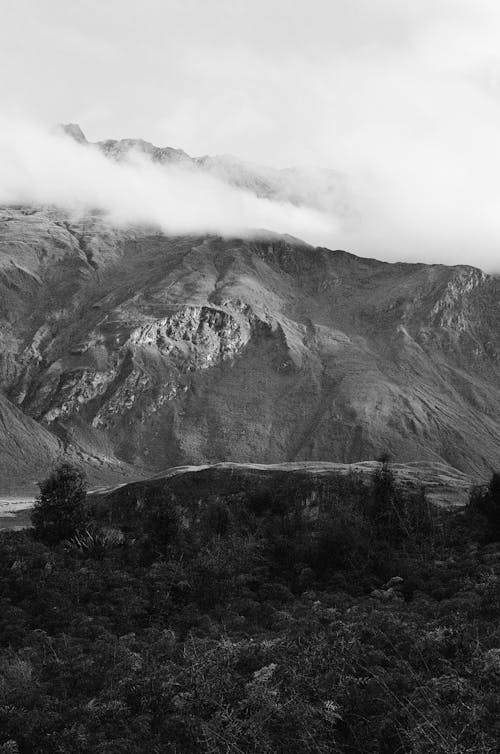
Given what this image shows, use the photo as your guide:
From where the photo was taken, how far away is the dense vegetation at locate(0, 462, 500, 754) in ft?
46.2

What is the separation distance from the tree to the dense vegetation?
1.36 feet

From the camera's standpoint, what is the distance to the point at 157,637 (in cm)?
2639

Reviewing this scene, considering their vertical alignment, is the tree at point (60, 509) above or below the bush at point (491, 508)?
below

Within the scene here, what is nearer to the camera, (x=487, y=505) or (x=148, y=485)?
(x=487, y=505)

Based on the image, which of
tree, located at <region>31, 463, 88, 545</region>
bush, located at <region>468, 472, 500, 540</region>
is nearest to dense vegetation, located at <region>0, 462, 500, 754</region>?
bush, located at <region>468, 472, 500, 540</region>

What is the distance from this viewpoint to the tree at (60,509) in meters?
49.8

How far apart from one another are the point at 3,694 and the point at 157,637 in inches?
336

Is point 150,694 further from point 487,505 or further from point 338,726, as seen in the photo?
point 487,505

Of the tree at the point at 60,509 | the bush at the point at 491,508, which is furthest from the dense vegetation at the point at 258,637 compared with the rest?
the tree at the point at 60,509

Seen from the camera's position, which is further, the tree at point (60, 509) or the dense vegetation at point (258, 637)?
the tree at point (60, 509)

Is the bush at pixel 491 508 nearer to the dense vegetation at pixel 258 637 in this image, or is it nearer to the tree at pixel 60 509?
the dense vegetation at pixel 258 637

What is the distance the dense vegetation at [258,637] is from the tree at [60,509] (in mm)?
416

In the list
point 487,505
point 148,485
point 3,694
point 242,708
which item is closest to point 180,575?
point 3,694

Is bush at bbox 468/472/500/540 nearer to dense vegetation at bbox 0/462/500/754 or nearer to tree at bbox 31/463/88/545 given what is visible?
dense vegetation at bbox 0/462/500/754
